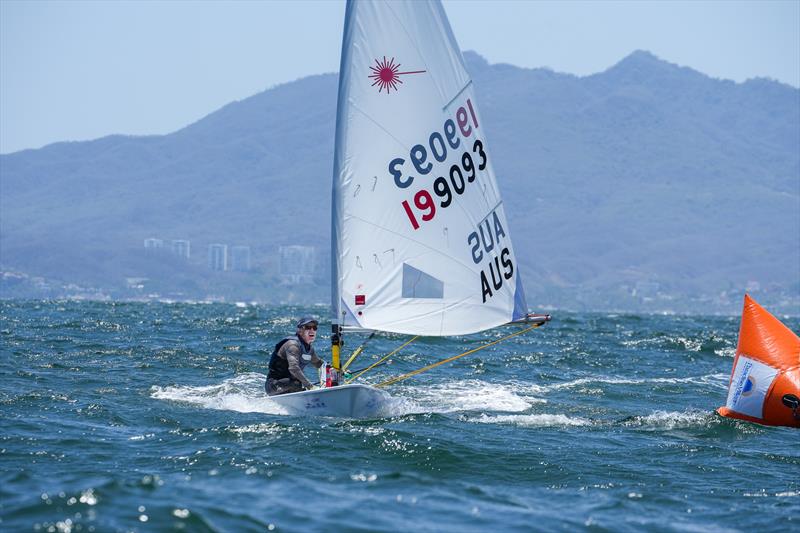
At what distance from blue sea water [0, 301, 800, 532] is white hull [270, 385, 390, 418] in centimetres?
26

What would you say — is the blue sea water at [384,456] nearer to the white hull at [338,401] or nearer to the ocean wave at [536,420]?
the ocean wave at [536,420]

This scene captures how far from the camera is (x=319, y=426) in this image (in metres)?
16.5

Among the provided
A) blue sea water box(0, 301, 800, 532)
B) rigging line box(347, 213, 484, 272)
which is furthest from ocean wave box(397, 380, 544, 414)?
rigging line box(347, 213, 484, 272)

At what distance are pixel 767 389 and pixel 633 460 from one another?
14.6 feet

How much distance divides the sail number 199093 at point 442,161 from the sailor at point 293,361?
8.01ft

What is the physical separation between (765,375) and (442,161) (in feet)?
21.2

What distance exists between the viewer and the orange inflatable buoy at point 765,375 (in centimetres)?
1878

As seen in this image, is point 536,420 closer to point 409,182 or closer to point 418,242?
point 418,242

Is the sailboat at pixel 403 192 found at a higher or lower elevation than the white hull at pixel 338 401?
higher

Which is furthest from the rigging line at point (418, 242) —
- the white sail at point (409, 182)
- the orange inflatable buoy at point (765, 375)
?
the orange inflatable buoy at point (765, 375)

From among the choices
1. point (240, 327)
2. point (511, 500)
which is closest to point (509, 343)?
point (240, 327)

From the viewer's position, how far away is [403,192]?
58.1 feet

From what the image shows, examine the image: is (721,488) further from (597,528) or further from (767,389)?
(767,389)

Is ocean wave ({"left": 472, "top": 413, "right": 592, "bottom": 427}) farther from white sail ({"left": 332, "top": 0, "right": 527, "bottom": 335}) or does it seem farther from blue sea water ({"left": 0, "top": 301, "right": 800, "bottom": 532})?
white sail ({"left": 332, "top": 0, "right": 527, "bottom": 335})
